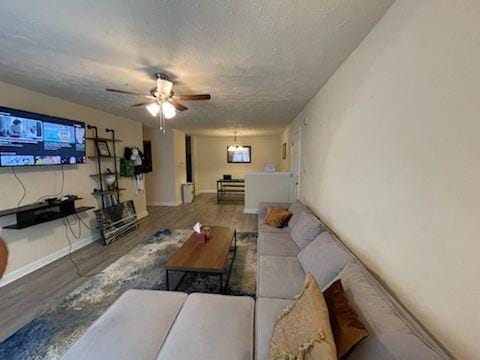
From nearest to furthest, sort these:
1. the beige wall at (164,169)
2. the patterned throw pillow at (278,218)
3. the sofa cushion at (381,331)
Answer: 1. the sofa cushion at (381,331)
2. the patterned throw pillow at (278,218)
3. the beige wall at (164,169)

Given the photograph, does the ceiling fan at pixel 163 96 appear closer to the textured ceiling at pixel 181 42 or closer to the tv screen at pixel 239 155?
the textured ceiling at pixel 181 42

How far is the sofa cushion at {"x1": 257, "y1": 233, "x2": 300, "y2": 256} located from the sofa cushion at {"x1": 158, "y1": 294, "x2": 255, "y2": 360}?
34.8 inches

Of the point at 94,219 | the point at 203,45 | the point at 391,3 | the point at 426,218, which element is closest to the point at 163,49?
the point at 203,45

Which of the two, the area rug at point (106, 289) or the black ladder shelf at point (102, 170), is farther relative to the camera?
the black ladder shelf at point (102, 170)

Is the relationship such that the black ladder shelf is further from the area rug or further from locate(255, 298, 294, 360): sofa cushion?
locate(255, 298, 294, 360): sofa cushion

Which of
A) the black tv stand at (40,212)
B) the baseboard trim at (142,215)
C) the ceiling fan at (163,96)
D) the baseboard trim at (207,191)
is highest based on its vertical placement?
the ceiling fan at (163,96)

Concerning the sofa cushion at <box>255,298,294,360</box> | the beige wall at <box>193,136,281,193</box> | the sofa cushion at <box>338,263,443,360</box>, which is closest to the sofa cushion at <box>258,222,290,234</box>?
the sofa cushion at <box>255,298,294,360</box>

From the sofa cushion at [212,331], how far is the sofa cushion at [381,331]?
0.58 meters

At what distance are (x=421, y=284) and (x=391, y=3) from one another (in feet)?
5.32

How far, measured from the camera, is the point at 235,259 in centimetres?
309

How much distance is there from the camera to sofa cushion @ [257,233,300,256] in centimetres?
239

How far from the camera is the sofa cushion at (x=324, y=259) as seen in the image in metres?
1.56

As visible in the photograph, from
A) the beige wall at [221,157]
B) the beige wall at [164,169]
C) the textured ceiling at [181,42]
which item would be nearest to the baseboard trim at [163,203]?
the beige wall at [164,169]

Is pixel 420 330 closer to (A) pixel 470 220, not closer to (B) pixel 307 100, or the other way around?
(A) pixel 470 220
